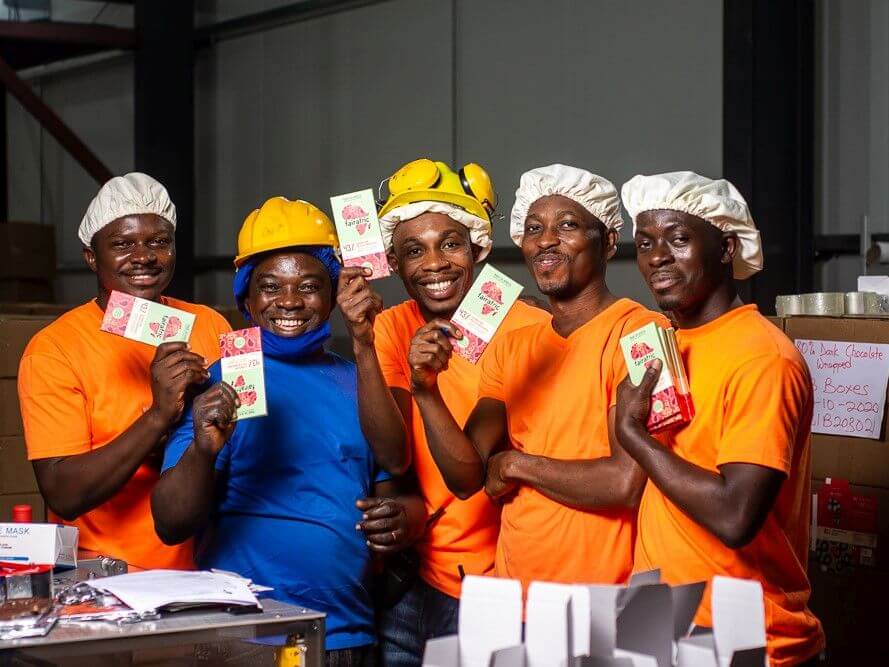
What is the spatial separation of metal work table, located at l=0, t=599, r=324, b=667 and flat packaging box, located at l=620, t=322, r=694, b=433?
831mm

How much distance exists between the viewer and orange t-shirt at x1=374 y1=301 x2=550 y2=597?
10.0ft

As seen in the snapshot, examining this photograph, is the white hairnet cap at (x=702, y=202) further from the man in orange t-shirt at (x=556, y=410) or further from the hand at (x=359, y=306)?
the hand at (x=359, y=306)

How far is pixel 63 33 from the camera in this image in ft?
31.9

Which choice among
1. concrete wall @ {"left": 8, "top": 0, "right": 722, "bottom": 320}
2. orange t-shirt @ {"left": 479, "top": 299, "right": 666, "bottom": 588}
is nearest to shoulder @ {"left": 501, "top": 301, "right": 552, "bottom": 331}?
orange t-shirt @ {"left": 479, "top": 299, "right": 666, "bottom": 588}

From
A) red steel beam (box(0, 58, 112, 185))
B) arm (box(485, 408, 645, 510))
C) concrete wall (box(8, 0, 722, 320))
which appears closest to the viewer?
arm (box(485, 408, 645, 510))

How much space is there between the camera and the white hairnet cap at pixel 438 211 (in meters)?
3.15

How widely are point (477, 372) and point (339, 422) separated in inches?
17.0

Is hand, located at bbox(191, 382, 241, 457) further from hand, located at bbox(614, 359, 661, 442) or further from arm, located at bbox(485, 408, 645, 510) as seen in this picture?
hand, located at bbox(614, 359, 661, 442)

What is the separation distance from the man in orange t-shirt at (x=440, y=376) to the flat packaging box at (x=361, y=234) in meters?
0.05

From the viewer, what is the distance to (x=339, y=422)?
299 cm

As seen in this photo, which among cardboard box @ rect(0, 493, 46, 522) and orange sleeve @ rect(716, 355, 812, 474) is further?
cardboard box @ rect(0, 493, 46, 522)

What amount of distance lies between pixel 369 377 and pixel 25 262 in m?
7.31

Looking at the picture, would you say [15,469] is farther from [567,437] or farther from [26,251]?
[26,251]

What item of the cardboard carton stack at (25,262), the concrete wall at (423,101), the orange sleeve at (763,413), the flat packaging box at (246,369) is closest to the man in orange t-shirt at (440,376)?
the flat packaging box at (246,369)
